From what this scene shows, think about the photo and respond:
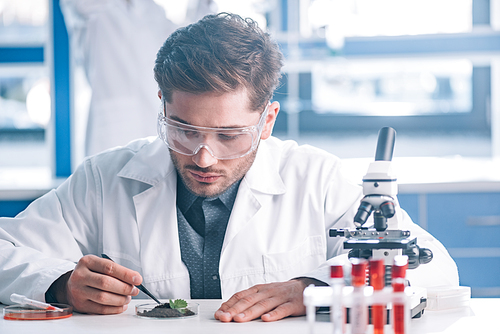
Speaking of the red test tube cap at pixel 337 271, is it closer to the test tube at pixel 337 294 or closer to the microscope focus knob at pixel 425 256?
the test tube at pixel 337 294

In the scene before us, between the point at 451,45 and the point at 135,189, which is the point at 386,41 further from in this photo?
the point at 135,189

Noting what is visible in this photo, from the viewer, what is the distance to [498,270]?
277 cm

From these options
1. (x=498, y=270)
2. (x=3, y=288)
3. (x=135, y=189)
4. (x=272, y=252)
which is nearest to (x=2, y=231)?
(x=3, y=288)

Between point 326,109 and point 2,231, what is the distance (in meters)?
2.43

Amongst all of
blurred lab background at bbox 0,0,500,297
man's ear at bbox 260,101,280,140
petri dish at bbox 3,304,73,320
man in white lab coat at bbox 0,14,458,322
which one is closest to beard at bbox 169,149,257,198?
man in white lab coat at bbox 0,14,458,322

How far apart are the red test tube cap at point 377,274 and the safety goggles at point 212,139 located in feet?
2.18

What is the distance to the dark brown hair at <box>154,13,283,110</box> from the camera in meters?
1.59

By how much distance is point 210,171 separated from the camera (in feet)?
5.24

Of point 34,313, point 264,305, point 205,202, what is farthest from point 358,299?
point 205,202

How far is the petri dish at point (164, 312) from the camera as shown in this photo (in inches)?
51.3

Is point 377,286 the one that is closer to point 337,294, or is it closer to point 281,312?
point 337,294

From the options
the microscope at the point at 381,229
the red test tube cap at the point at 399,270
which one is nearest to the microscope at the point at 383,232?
the microscope at the point at 381,229

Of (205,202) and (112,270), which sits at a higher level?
(205,202)

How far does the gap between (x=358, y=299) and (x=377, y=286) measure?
0.04 m
